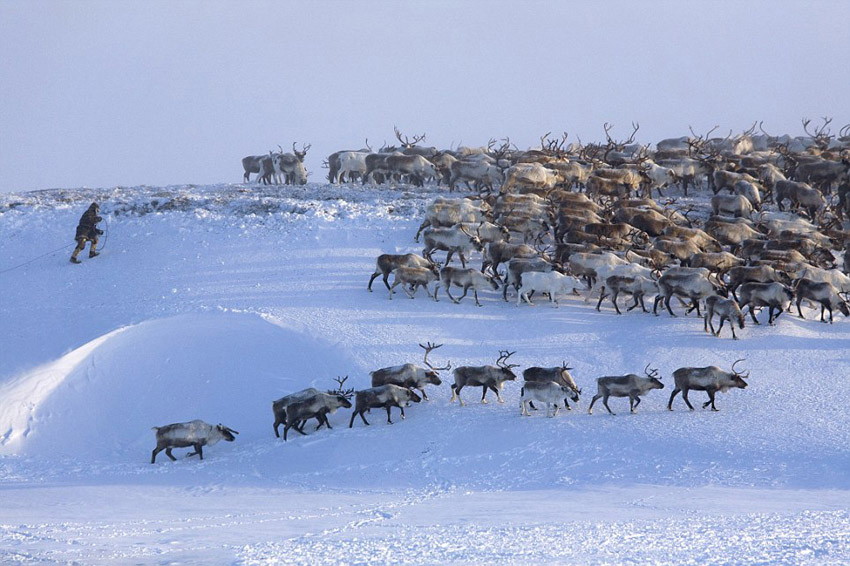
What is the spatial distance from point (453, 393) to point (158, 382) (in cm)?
488

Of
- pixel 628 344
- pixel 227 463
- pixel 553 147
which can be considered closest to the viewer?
pixel 227 463

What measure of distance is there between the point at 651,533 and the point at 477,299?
979cm

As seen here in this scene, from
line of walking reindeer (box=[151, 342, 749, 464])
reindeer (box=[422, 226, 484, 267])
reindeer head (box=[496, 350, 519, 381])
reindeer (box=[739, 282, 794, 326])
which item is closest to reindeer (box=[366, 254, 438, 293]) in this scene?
reindeer (box=[422, 226, 484, 267])

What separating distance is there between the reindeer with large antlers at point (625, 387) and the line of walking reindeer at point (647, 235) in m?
3.46

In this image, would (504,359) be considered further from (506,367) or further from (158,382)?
(158,382)

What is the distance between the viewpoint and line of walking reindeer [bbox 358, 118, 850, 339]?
64.3ft

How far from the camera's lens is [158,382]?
17.7m

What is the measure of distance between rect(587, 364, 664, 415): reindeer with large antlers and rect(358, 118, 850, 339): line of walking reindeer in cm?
346

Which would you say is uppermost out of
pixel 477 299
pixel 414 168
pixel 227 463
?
pixel 414 168

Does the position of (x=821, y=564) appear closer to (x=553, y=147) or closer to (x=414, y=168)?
(x=414, y=168)

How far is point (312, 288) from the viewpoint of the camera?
2061cm

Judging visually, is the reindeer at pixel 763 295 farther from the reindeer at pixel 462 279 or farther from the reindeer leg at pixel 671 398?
the reindeer at pixel 462 279

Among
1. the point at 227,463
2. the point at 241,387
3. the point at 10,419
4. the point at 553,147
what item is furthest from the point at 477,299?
the point at 553,147

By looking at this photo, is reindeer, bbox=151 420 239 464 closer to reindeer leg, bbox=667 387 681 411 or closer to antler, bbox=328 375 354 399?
antler, bbox=328 375 354 399
